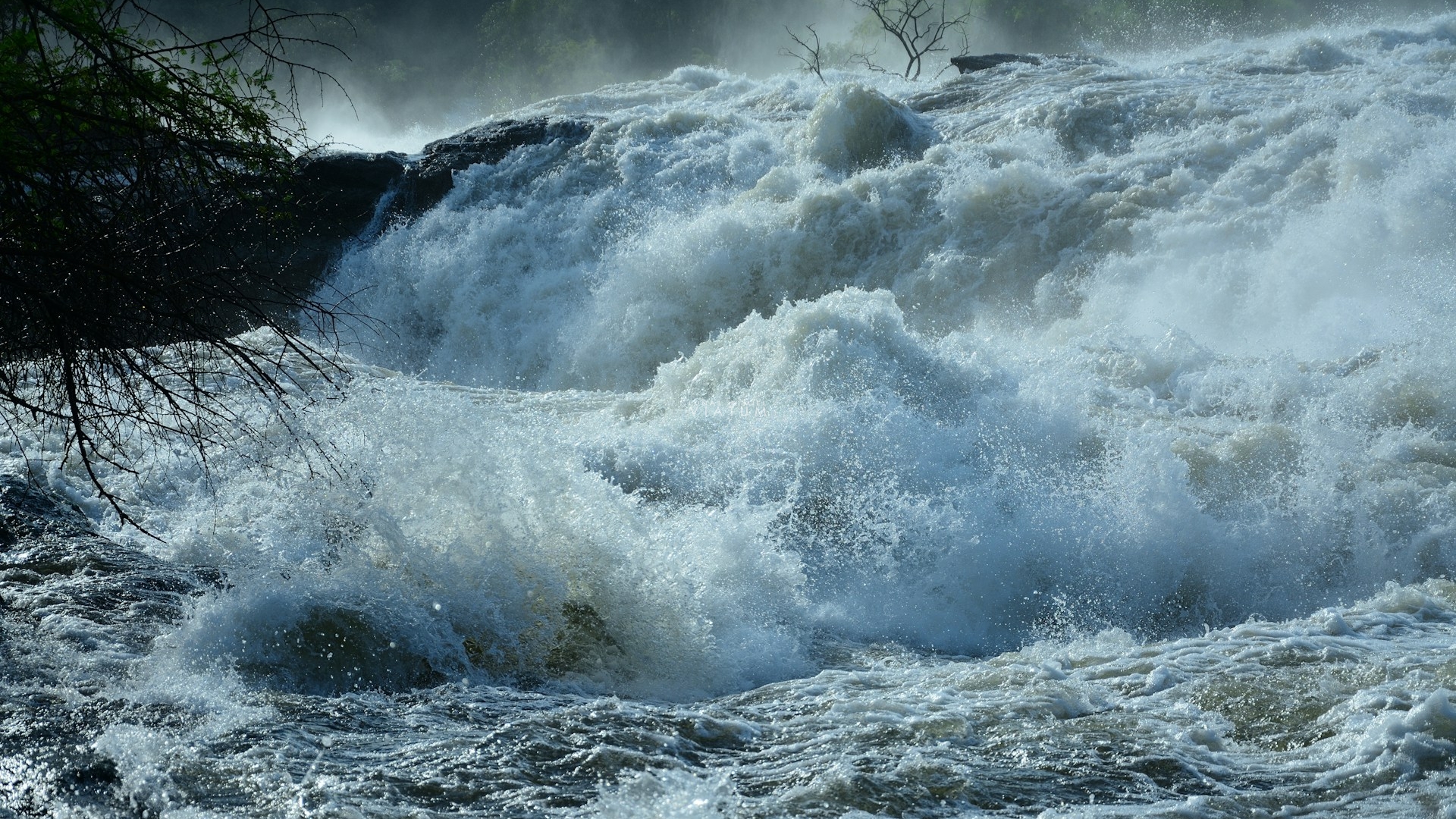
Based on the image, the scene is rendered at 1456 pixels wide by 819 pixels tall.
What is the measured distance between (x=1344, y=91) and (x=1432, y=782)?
978 centimetres

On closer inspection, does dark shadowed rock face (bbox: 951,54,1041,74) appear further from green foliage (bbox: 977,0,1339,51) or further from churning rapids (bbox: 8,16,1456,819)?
green foliage (bbox: 977,0,1339,51)

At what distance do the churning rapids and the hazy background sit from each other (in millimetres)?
20582

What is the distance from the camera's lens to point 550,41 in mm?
36781

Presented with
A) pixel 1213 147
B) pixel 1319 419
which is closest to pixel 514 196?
pixel 1213 147

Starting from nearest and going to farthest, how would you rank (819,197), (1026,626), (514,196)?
(1026,626) < (819,197) < (514,196)

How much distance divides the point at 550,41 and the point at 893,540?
34.4m

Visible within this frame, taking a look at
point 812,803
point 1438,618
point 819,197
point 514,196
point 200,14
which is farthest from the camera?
point 200,14

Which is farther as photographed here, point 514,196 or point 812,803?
point 514,196

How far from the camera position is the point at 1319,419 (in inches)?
267

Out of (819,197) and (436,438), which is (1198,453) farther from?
(819,197)

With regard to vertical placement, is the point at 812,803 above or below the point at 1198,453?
below

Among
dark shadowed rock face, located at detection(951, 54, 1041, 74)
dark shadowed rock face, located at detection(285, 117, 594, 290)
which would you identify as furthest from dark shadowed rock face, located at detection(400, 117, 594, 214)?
dark shadowed rock face, located at detection(951, 54, 1041, 74)

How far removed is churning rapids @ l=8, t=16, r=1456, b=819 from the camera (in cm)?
329

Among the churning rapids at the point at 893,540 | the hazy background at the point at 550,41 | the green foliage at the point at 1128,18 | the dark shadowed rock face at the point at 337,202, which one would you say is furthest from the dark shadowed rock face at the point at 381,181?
the green foliage at the point at 1128,18
